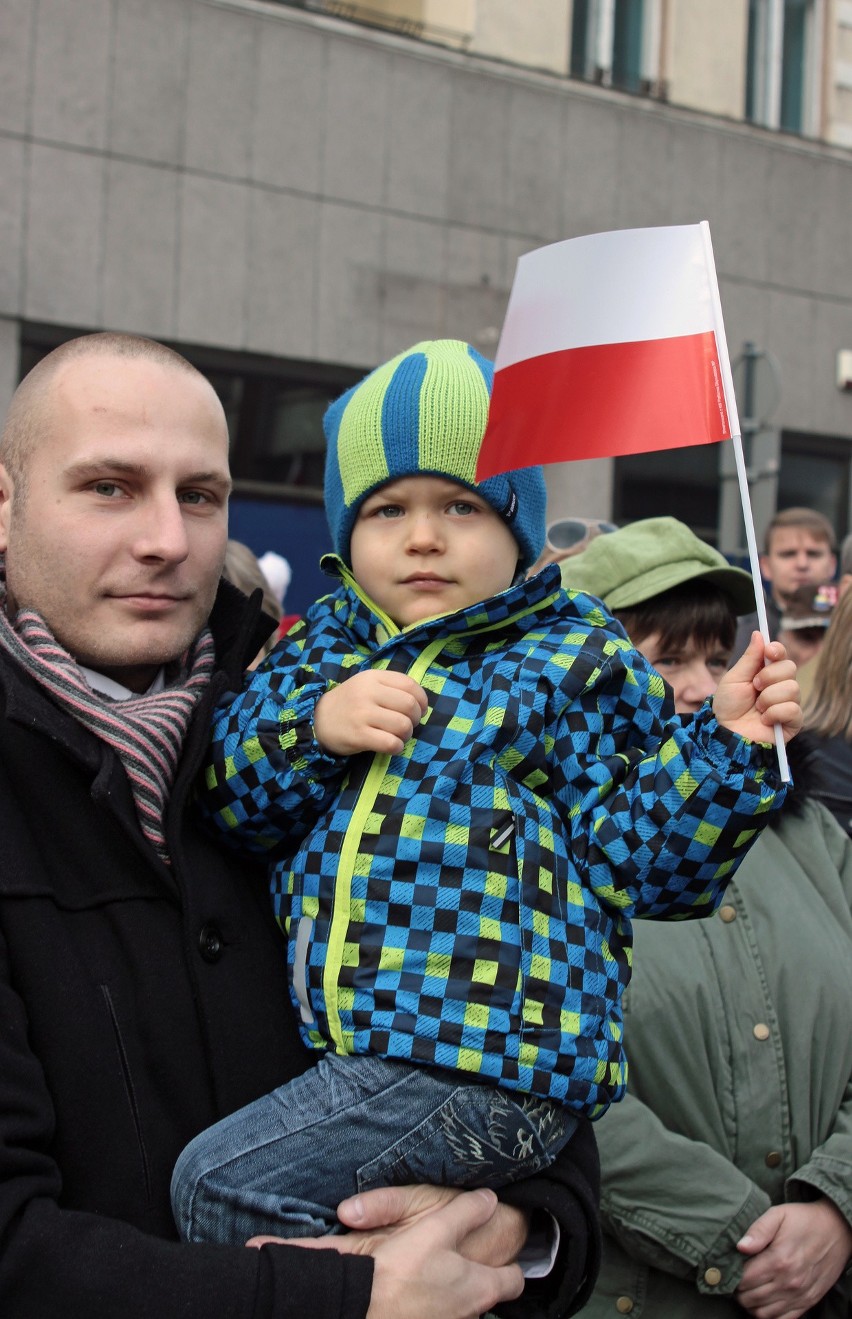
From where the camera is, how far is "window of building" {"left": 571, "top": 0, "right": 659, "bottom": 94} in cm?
1226

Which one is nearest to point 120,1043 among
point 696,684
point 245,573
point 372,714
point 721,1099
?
point 372,714

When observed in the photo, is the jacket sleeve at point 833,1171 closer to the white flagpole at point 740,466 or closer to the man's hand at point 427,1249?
the man's hand at point 427,1249

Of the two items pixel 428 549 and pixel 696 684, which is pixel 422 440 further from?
pixel 696 684

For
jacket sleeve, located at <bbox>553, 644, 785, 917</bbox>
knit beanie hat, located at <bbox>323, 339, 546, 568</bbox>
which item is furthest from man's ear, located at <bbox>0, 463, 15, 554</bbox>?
jacket sleeve, located at <bbox>553, 644, 785, 917</bbox>

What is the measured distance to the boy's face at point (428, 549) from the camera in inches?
87.4

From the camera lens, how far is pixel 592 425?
218 centimetres

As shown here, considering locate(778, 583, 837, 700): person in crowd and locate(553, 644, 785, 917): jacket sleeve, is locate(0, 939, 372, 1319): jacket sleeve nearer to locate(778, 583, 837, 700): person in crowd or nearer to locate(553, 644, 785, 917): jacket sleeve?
locate(553, 644, 785, 917): jacket sleeve

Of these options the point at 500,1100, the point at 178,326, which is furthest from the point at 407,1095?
the point at 178,326

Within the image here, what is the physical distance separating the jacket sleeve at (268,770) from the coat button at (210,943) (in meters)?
0.16

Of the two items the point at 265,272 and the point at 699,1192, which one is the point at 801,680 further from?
the point at 265,272

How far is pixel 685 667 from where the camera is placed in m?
3.31

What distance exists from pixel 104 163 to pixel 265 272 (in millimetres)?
1324

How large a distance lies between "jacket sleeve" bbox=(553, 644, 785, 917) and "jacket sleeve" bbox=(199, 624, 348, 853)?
341 millimetres

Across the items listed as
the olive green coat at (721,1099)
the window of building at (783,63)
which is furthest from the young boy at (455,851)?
the window of building at (783,63)
